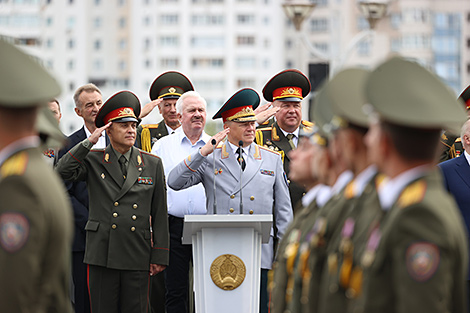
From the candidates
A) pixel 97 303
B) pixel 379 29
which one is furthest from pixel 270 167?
pixel 379 29

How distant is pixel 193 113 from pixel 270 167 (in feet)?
3.88

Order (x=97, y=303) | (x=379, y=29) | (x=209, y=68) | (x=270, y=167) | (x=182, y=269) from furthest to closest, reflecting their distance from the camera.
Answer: (x=209, y=68) → (x=379, y=29) → (x=182, y=269) → (x=270, y=167) → (x=97, y=303)

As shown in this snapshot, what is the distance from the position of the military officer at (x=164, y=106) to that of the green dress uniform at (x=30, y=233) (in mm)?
5745

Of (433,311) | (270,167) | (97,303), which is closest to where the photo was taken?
(433,311)

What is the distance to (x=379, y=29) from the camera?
382 ft

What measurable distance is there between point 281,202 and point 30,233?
479 cm

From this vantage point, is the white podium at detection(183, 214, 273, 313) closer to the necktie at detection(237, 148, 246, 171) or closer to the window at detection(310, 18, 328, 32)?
the necktie at detection(237, 148, 246, 171)

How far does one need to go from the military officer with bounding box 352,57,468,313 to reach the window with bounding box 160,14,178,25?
403ft

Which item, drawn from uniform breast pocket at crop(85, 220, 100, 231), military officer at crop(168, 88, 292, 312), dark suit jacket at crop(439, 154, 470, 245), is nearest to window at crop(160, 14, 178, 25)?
military officer at crop(168, 88, 292, 312)

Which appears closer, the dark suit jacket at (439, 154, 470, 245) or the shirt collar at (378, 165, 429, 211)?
the shirt collar at (378, 165, 429, 211)

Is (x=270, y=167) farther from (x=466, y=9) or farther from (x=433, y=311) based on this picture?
(x=466, y=9)

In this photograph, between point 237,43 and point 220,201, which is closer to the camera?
point 220,201

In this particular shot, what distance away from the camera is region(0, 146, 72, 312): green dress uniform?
3.99 metres

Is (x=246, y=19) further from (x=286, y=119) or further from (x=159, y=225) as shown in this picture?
(x=159, y=225)
